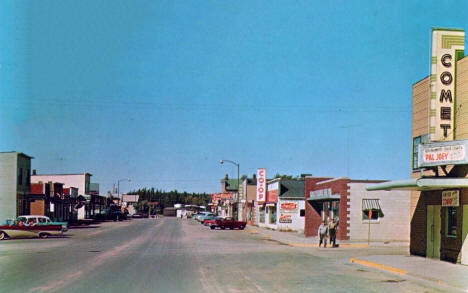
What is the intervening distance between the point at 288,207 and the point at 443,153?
36930 millimetres

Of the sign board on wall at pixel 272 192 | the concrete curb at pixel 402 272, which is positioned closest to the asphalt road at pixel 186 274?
the concrete curb at pixel 402 272

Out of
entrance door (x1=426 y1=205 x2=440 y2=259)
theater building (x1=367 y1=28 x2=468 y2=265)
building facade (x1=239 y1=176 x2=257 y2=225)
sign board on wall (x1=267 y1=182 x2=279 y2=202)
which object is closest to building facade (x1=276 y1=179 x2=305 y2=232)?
sign board on wall (x1=267 y1=182 x2=279 y2=202)

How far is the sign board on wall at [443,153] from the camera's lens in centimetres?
1897

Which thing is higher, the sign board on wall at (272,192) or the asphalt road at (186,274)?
the sign board on wall at (272,192)

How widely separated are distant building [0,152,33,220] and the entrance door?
135 ft

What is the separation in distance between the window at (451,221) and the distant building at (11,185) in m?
42.5

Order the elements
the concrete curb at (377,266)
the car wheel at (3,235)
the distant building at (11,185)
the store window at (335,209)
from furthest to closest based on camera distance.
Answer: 1. the distant building at (11,185)
2. the store window at (335,209)
3. the car wheel at (3,235)
4. the concrete curb at (377,266)

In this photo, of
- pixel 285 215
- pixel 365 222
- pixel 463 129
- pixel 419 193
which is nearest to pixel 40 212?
pixel 285 215

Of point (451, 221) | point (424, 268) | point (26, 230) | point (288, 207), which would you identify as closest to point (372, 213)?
point (451, 221)

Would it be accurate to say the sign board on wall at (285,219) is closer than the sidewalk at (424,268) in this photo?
No

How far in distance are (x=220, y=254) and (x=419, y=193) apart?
365 inches

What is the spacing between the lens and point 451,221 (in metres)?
21.3

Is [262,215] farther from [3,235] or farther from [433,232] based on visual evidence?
[433,232]

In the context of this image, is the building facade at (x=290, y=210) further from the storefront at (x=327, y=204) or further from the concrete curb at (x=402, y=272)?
the concrete curb at (x=402, y=272)
